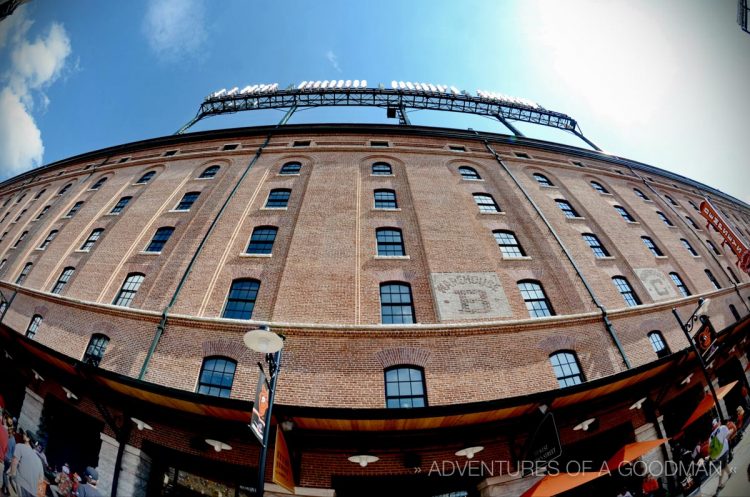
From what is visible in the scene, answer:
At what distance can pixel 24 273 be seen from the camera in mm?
17031

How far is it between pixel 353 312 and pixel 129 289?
33.9 feet

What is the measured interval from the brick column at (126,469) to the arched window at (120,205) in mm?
13600

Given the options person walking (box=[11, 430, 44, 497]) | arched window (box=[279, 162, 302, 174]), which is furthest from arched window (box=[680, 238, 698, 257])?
person walking (box=[11, 430, 44, 497])

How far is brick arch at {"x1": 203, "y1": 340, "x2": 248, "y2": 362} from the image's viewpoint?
952cm

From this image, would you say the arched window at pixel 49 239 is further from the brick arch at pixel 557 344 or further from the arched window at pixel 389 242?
the brick arch at pixel 557 344

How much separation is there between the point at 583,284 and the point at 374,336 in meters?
9.60

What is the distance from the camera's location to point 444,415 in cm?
720

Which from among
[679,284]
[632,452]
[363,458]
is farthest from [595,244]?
[363,458]

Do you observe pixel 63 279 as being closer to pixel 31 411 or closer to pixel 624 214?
pixel 31 411

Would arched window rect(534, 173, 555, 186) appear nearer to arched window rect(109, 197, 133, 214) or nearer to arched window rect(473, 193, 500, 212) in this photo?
arched window rect(473, 193, 500, 212)

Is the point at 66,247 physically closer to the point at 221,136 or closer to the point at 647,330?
the point at 221,136


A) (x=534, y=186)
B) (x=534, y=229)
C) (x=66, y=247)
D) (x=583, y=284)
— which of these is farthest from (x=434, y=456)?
(x=66, y=247)

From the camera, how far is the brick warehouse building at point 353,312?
26.7ft

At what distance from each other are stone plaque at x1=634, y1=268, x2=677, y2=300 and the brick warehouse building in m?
0.13
